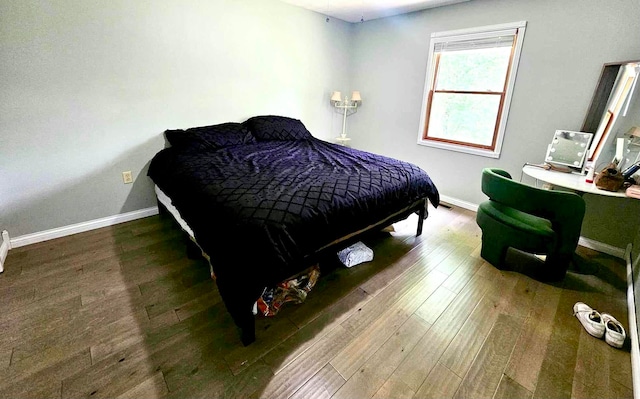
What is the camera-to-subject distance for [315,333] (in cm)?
159

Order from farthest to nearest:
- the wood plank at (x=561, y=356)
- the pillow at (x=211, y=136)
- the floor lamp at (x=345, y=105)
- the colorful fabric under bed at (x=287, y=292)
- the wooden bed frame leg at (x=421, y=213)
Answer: the floor lamp at (x=345, y=105) < the pillow at (x=211, y=136) < the wooden bed frame leg at (x=421, y=213) < the colorful fabric under bed at (x=287, y=292) < the wood plank at (x=561, y=356)

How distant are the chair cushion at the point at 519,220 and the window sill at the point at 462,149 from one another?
114cm

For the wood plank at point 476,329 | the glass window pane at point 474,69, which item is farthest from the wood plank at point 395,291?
the glass window pane at point 474,69

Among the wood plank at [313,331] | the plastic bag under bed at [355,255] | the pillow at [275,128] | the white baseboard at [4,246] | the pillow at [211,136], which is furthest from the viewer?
the pillow at [275,128]

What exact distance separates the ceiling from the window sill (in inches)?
60.8

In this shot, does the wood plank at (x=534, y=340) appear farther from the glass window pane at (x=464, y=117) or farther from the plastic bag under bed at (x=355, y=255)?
the glass window pane at (x=464, y=117)

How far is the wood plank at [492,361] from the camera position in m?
1.30

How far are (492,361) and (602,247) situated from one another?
204 centimetres

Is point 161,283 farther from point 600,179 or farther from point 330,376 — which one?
point 600,179

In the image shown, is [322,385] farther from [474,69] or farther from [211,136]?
[474,69]

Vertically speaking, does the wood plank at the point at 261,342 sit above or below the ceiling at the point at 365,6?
below

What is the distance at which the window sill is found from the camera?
124 inches

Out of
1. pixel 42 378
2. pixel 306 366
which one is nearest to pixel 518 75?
pixel 306 366

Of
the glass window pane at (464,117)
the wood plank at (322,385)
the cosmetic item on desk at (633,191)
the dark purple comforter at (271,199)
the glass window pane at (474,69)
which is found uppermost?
the glass window pane at (474,69)
